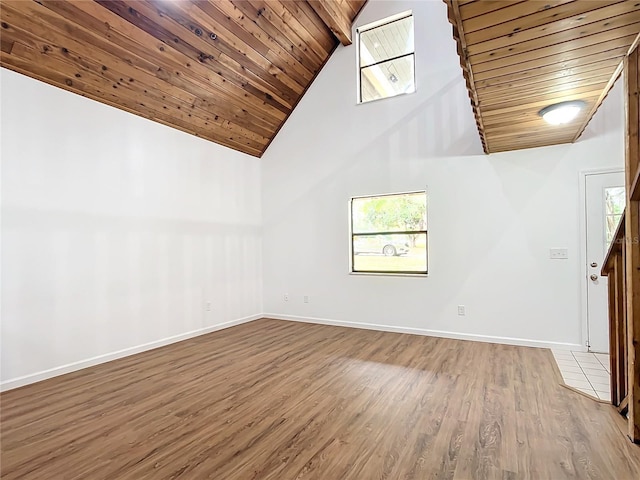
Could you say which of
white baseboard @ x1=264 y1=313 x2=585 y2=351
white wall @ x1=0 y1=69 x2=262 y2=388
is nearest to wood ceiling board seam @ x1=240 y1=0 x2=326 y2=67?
white wall @ x1=0 y1=69 x2=262 y2=388

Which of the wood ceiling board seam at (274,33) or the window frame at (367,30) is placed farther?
the window frame at (367,30)

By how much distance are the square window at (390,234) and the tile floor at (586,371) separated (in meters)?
1.79

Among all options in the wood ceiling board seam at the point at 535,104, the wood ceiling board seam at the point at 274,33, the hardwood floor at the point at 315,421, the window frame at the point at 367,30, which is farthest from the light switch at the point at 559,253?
the wood ceiling board seam at the point at 274,33

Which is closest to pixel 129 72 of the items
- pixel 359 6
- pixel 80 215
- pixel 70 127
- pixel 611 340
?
pixel 70 127

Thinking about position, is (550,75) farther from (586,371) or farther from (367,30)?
(367,30)

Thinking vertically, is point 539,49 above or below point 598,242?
above

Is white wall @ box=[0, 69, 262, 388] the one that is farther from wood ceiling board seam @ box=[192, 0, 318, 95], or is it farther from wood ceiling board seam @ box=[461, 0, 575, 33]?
wood ceiling board seam @ box=[461, 0, 575, 33]

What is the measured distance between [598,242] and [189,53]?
16.7ft

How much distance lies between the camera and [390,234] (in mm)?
4949

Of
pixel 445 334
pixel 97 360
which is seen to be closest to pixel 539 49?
pixel 445 334

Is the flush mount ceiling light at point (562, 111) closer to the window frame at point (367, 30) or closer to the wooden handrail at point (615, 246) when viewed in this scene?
the wooden handrail at point (615, 246)

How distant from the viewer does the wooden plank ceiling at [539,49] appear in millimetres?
1685

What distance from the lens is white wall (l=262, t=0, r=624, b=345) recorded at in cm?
391

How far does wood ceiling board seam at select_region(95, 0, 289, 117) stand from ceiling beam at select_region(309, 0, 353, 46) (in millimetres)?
1342
